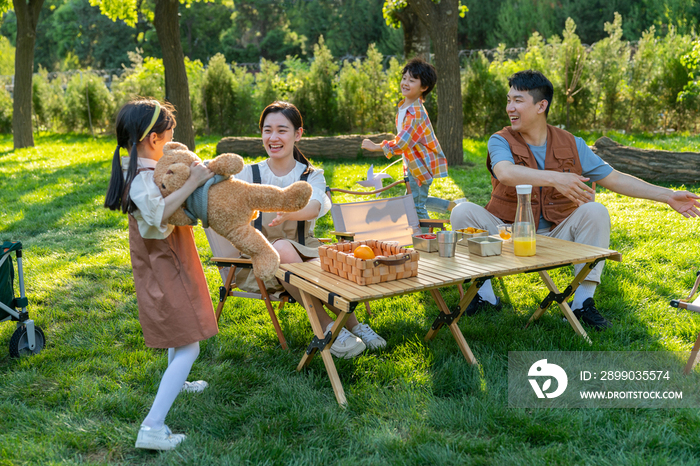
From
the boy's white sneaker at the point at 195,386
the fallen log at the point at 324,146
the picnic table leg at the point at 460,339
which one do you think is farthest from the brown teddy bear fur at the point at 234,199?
the fallen log at the point at 324,146

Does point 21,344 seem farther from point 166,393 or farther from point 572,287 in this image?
point 572,287

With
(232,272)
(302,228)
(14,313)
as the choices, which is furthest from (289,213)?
(14,313)

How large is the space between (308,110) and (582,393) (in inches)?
461

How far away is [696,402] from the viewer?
8.23 ft

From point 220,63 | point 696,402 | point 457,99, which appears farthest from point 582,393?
point 220,63

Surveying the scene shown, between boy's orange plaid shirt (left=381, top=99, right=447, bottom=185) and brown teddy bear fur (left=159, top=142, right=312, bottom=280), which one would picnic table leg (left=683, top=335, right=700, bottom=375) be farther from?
boy's orange plaid shirt (left=381, top=99, right=447, bottom=185)

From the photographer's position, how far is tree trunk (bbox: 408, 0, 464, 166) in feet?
28.2

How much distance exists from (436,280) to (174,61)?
922 centimetres

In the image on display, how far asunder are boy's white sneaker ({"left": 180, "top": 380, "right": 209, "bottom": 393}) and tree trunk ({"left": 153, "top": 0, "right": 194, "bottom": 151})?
25.9ft

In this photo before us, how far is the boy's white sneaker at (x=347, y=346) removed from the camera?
10.0 ft

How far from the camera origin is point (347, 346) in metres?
3.07

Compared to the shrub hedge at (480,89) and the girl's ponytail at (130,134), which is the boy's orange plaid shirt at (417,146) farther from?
the shrub hedge at (480,89)

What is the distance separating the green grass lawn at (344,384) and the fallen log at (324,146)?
18.2 feet

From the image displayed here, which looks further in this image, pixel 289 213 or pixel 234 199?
pixel 289 213
